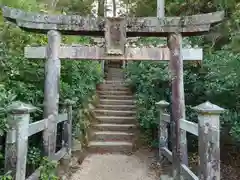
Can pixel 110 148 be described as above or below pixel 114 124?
below

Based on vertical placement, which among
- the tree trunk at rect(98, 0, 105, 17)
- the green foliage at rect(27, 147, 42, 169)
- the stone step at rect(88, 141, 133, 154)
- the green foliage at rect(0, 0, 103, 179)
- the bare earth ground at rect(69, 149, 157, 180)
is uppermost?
the tree trunk at rect(98, 0, 105, 17)

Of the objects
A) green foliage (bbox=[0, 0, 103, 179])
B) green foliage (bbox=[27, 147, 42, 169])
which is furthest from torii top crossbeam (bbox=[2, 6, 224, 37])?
green foliage (bbox=[27, 147, 42, 169])

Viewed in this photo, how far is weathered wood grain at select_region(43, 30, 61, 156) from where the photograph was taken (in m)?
4.54

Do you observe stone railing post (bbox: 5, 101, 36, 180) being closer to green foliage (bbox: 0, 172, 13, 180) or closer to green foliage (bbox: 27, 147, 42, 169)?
green foliage (bbox: 0, 172, 13, 180)

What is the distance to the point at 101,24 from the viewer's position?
15.7ft

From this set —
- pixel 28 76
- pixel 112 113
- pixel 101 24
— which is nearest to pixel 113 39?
pixel 101 24

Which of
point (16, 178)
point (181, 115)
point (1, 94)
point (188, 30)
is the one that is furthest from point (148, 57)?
point (16, 178)

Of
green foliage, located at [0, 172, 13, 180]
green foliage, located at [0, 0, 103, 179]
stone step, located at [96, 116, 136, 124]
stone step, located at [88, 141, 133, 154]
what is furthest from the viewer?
stone step, located at [96, 116, 136, 124]

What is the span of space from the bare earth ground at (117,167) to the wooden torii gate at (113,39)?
1.05 m

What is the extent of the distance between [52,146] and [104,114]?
4.00 meters

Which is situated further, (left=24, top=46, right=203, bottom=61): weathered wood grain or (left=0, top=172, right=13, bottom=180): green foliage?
(left=24, top=46, right=203, bottom=61): weathered wood grain

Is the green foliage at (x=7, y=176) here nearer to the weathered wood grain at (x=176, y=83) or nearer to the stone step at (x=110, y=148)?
the weathered wood grain at (x=176, y=83)

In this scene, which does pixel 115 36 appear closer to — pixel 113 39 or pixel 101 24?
pixel 113 39

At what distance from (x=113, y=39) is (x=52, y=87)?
1289 millimetres
